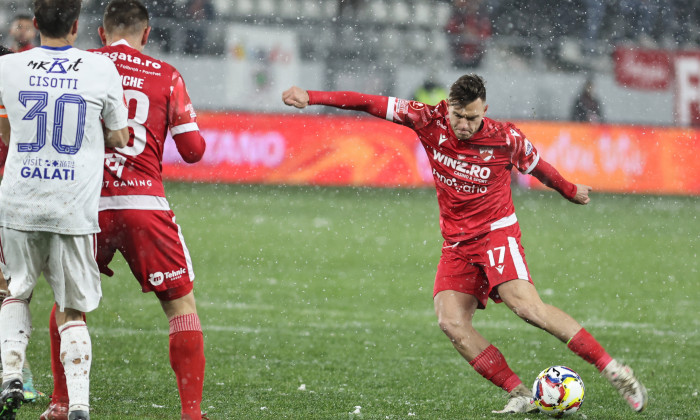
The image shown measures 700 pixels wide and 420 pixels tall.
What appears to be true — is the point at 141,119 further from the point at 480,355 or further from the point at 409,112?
the point at 480,355

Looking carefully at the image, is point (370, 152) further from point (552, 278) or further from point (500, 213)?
point (500, 213)

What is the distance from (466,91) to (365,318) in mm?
3570

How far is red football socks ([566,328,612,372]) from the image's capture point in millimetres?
4922

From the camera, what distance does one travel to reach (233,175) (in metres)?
17.0

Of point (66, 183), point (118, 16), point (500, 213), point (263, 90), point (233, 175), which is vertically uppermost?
point (118, 16)

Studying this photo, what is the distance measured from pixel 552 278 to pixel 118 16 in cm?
693

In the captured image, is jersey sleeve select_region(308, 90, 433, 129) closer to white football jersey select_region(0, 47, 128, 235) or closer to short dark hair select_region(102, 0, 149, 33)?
short dark hair select_region(102, 0, 149, 33)

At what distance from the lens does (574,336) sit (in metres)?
5.00

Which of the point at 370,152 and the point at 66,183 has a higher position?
the point at 66,183

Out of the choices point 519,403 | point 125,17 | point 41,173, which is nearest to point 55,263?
point 41,173

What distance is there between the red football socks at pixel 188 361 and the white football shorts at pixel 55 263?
1.67ft

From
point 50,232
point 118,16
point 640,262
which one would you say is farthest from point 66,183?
point 640,262

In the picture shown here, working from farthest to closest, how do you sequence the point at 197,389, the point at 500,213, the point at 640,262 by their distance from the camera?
the point at 640,262, the point at 500,213, the point at 197,389

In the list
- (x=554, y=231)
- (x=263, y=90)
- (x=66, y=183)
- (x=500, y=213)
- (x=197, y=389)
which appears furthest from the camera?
(x=263, y=90)
